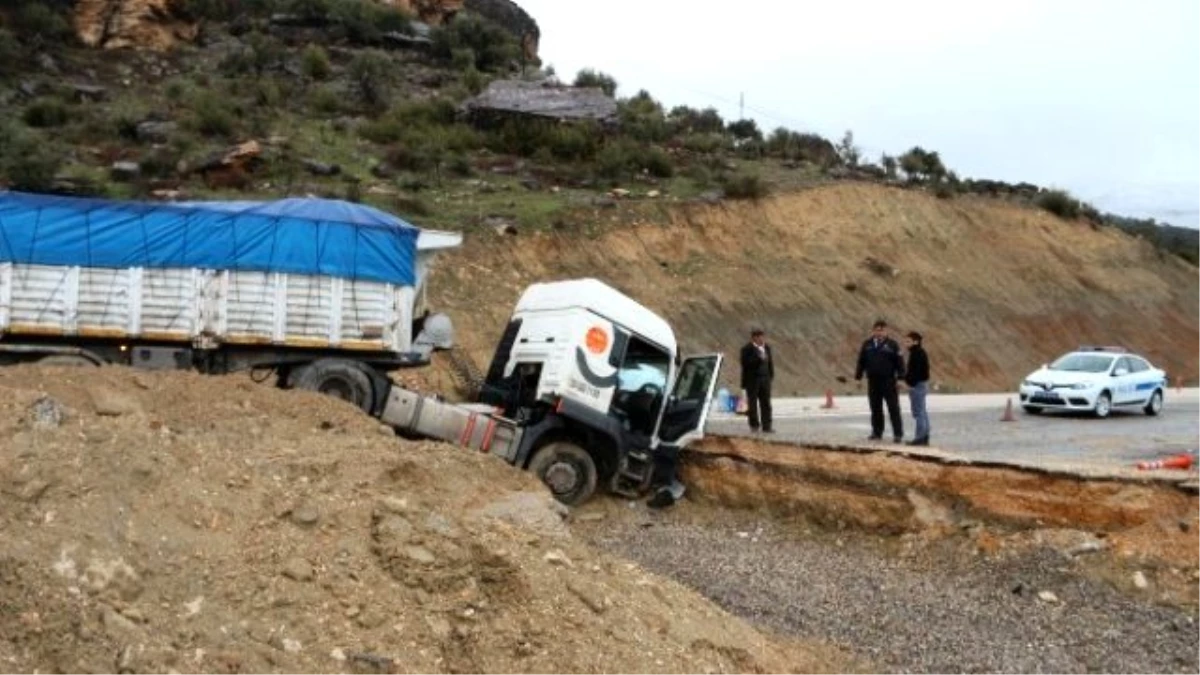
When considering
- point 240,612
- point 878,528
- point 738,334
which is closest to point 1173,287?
point 738,334

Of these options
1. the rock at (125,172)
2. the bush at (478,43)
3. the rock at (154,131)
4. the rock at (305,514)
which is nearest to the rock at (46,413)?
A: the rock at (305,514)

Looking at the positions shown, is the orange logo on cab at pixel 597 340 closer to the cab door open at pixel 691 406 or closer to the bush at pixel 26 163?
the cab door open at pixel 691 406

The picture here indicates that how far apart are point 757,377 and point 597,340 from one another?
4.28 meters

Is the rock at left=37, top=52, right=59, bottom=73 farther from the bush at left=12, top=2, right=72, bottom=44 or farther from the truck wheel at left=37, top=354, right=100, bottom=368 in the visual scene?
the truck wheel at left=37, top=354, right=100, bottom=368

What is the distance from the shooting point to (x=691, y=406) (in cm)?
1372

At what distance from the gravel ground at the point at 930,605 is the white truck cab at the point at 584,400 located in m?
1.22

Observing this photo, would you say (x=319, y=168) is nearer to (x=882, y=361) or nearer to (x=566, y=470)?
(x=566, y=470)

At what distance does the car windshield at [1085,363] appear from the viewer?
22.9m

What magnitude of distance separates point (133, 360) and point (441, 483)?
559 cm

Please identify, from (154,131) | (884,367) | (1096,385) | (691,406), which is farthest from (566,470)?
(154,131)

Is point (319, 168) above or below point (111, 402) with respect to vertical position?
above

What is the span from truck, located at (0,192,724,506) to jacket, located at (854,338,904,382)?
2323 millimetres

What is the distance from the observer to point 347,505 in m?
7.24

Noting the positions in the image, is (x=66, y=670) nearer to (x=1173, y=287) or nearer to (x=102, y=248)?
(x=102, y=248)
